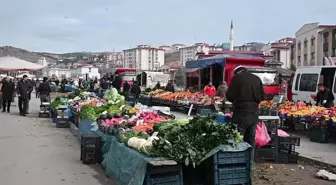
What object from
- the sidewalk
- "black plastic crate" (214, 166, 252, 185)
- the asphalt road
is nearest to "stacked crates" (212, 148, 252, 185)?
"black plastic crate" (214, 166, 252, 185)

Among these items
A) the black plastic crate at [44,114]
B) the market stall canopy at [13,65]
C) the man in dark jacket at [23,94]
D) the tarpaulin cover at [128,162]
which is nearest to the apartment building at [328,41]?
the market stall canopy at [13,65]

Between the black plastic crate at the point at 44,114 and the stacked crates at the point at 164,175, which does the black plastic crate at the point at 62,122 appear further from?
the stacked crates at the point at 164,175

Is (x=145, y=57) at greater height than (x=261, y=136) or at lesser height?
greater

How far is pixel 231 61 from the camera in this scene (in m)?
22.1

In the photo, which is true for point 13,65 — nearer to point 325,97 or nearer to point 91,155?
point 325,97

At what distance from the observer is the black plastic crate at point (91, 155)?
9102 millimetres

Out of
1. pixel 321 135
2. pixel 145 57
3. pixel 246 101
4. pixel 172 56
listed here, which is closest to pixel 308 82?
pixel 321 135

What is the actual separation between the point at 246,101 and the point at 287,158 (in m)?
2.17

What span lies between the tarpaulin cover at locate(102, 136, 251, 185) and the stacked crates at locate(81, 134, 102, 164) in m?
0.98

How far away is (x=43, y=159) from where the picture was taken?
9.61 metres

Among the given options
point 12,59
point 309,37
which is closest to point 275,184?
point 12,59

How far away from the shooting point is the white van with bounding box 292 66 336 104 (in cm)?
1650

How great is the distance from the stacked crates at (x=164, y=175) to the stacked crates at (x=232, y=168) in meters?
0.57

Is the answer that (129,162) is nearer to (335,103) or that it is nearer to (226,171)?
(226,171)
